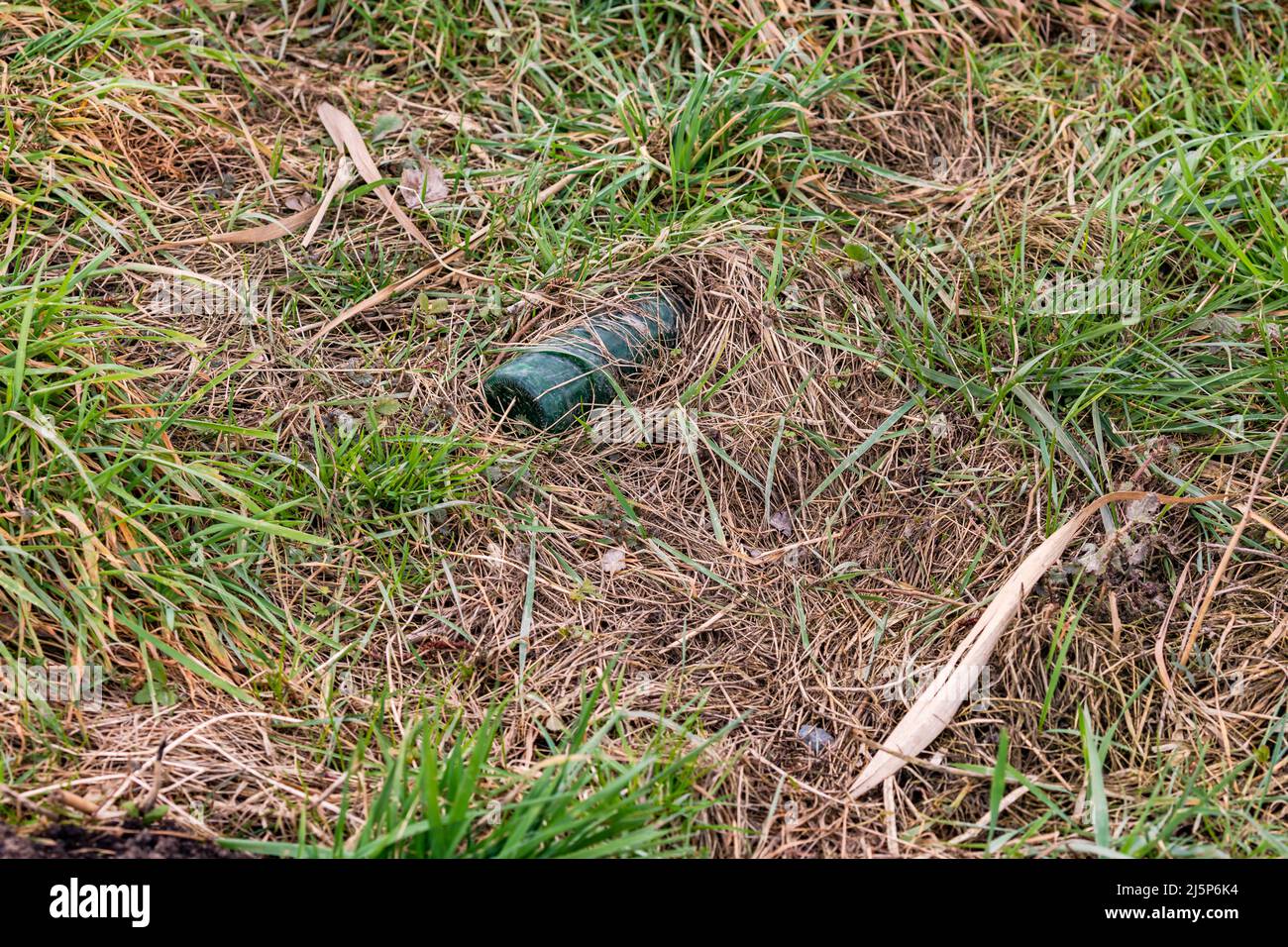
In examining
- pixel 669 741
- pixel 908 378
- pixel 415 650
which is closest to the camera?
pixel 669 741

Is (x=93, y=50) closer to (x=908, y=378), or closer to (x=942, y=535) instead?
(x=908, y=378)

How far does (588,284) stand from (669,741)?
1275 millimetres

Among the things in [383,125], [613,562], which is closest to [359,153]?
[383,125]

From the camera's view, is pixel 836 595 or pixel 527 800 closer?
pixel 527 800

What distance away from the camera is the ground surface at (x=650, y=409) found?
2.11 metres

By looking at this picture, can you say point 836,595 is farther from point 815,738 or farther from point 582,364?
point 582,364

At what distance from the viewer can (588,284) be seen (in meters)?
2.89

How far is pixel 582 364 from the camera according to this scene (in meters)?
2.71

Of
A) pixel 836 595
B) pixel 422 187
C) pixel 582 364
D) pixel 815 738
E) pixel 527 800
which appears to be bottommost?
pixel 815 738

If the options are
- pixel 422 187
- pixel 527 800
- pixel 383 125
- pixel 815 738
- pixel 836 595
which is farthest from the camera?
pixel 383 125

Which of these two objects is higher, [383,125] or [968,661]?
[383,125]

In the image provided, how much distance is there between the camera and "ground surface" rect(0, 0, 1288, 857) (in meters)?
2.11

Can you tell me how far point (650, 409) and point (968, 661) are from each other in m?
0.97
